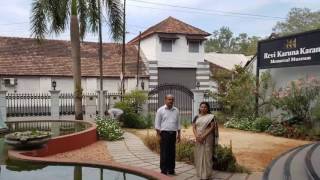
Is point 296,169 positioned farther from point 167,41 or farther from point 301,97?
point 167,41

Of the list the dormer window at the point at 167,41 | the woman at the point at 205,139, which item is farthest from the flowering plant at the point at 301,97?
the dormer window at the point at 167,41

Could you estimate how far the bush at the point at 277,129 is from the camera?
16.3 metres

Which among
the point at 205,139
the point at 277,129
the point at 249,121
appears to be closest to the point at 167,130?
the point at 205,139

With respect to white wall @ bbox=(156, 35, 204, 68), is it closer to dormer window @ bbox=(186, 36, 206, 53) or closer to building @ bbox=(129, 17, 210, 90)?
building @ bbox=(129, 17, 210, 90)

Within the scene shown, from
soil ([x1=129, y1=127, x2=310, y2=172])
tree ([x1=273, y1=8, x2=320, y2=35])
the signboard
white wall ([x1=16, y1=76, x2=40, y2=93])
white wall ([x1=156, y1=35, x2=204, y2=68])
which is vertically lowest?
soil ([x1=129, y1=127, x2=310, y2=172])

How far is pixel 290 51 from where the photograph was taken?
1762cm

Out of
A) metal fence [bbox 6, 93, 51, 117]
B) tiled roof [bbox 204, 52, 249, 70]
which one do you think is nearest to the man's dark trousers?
metal fence [bbox 6, 93, 51, 117]

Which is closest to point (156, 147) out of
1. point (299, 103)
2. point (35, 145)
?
point (35, 145)

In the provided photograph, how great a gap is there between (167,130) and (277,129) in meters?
8.75

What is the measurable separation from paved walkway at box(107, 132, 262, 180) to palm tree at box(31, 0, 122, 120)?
3575 millimetres

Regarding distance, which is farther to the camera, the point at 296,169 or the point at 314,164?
the point at 296,169

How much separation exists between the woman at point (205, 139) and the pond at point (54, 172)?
1126 millimetres

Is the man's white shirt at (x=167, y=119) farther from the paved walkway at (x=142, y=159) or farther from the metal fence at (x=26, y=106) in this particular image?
the metal fence at (x=26, y=106)

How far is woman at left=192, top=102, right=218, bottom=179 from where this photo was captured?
27.4 feet
